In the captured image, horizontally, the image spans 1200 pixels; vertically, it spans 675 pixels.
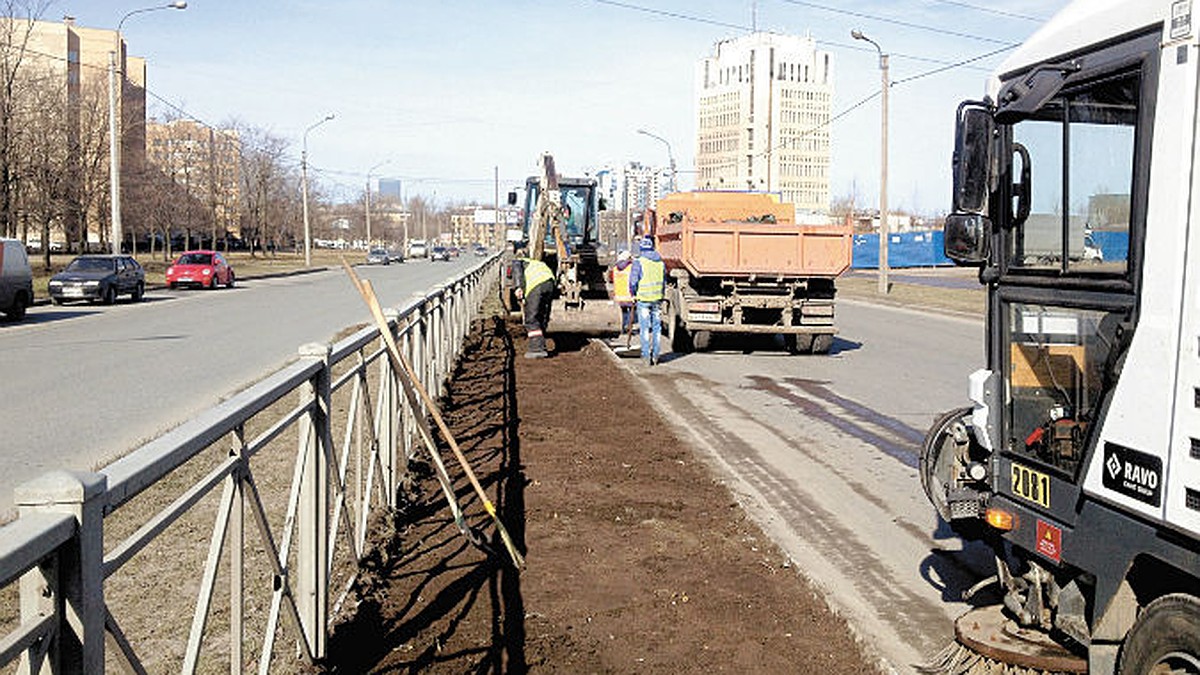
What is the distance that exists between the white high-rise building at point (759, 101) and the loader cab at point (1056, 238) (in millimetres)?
56221

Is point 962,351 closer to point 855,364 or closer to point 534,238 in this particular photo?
point 855,364

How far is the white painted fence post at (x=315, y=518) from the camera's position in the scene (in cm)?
451

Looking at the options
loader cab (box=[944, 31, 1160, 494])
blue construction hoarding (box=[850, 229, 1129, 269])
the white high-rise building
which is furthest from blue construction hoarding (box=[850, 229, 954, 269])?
loader cab (box=[944, 31, 1160, 494])

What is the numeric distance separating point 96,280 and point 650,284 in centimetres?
1883

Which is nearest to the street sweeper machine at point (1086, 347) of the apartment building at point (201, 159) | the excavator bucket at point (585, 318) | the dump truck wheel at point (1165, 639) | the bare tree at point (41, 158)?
the dump truck wheel at point (1165, 639)

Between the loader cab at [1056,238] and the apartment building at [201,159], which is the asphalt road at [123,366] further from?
the apartment building at [201,159]

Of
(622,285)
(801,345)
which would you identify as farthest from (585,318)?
(801,345)

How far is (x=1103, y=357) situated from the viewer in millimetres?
3730

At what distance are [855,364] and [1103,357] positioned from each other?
1356 cm

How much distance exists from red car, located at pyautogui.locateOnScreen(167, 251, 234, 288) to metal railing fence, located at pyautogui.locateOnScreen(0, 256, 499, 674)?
33.2m

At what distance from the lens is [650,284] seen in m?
16.9

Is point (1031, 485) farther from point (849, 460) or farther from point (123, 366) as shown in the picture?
Answer: point (123, 366)

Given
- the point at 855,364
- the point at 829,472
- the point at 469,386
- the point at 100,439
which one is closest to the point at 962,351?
the point at 855,364

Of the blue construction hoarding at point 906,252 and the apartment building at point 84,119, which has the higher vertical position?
the apartment building at point 84,119
